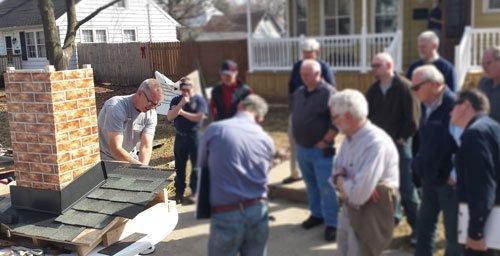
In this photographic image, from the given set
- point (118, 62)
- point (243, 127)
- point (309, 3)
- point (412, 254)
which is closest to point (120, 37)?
point (118, 62)

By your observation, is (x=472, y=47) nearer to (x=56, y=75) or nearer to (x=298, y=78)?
(x=56, y=75)

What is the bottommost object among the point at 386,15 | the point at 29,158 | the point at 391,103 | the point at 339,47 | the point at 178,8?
the point at 29,158

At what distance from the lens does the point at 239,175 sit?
2277 mm

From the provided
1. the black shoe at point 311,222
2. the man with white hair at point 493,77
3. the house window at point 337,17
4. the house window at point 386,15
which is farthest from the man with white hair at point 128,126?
the house window at point 337,17

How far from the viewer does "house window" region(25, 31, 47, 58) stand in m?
4.00

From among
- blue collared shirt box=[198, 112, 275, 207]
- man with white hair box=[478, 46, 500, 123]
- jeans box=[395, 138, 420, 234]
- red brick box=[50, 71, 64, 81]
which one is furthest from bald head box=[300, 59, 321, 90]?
red brick box=[50, 71, 64, 81]

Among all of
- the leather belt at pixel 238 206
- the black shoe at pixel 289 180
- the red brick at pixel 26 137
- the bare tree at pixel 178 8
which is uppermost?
the bare tree at pixel 178 8

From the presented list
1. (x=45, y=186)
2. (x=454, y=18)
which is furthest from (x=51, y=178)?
(x=454, y=18)

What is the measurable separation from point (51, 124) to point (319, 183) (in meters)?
2.25

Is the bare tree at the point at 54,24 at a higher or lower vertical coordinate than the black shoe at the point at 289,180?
higher

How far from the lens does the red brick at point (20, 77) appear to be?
12.6ft

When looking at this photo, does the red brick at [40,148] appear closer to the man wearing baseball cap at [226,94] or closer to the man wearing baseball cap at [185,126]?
the man wearing baseball cap at [185,126]

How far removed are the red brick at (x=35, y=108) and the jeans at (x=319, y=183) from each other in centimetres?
221

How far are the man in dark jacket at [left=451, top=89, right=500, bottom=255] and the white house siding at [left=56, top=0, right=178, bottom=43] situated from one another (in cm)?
205
